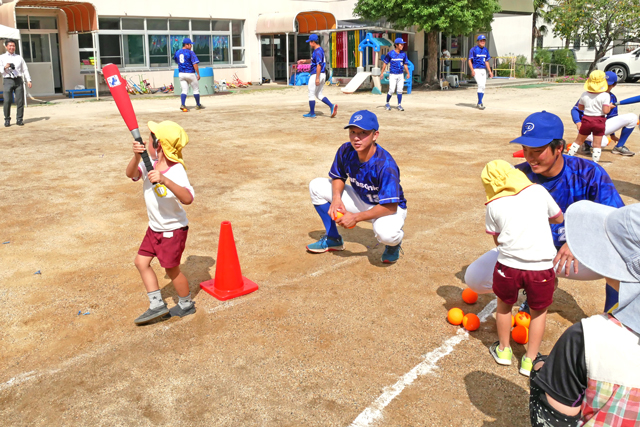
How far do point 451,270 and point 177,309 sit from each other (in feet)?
8.59

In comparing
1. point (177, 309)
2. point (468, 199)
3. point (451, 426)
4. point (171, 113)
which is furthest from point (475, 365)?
point (171, 113)

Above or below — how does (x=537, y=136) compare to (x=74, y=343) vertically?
above

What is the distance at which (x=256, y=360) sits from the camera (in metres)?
3.98

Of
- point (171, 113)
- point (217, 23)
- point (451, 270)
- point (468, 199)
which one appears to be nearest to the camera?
point (451, 270)

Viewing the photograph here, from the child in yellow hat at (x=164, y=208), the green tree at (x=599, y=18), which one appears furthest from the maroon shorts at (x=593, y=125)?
the green tree at (x=599, y=18)

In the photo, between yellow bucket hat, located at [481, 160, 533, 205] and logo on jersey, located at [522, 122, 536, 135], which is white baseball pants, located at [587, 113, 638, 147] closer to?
logo on jersey, located at [522, 122, 536, 135]

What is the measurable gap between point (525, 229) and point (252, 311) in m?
2.26

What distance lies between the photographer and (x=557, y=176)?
4148mm

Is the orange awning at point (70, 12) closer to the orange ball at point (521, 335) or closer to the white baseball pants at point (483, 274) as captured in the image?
the white baseball pants at point (483, 274)

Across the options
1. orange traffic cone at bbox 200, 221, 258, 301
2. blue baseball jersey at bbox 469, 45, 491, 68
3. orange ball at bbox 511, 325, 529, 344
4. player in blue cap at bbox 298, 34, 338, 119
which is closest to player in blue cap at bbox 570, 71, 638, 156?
player in blue cap at bbox 298, 34, 338, 119

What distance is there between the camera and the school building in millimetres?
22000

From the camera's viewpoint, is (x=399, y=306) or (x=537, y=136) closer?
(x=537, y=136)

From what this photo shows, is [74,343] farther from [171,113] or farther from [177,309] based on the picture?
[171,113]

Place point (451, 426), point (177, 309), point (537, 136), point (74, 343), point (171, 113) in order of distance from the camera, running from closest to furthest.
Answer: point (451, 426) → point (537, 136) → point (74, 343) → point (177, 309) → point (171, 113)
